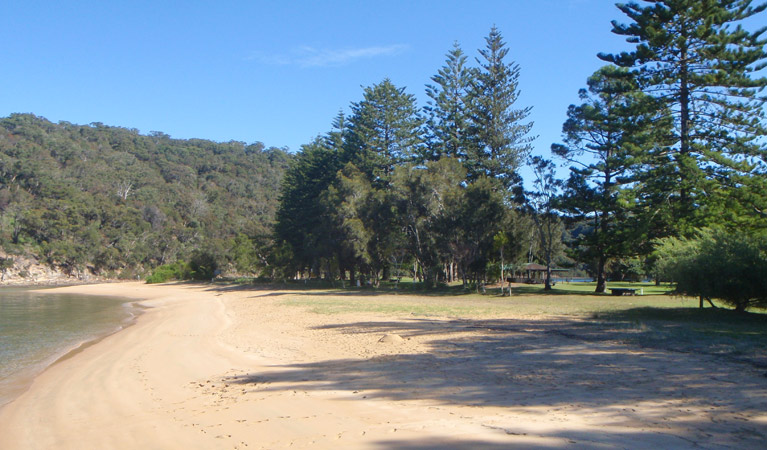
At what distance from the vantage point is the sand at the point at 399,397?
545cm

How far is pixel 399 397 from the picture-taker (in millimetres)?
7051

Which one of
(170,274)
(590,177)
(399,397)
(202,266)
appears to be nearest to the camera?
(399,397)

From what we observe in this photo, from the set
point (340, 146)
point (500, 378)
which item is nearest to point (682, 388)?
point (500, 378)

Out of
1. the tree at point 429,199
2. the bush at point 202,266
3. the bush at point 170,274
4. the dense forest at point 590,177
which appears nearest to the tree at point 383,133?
the dense forest at point 590,177

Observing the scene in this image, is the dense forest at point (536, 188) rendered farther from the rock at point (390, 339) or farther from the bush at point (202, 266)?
the rock at point (390, 339)

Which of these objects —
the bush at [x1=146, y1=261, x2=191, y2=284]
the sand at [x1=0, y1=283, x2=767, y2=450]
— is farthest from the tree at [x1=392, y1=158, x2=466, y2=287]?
the bush at [x1=146, y1=261, x2=191, y2=284]

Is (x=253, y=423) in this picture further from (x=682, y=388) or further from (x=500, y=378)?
(x=682, y=388)

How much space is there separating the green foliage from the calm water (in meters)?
17.0

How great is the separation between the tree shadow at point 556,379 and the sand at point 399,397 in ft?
0.10

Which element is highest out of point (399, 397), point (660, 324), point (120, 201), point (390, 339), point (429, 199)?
point (120, 201)

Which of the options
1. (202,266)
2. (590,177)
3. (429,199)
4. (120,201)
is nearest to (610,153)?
(590,177)

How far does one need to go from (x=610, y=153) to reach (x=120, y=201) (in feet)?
276

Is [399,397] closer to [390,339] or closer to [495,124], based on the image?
[390,339]

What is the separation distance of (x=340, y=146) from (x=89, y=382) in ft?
128
